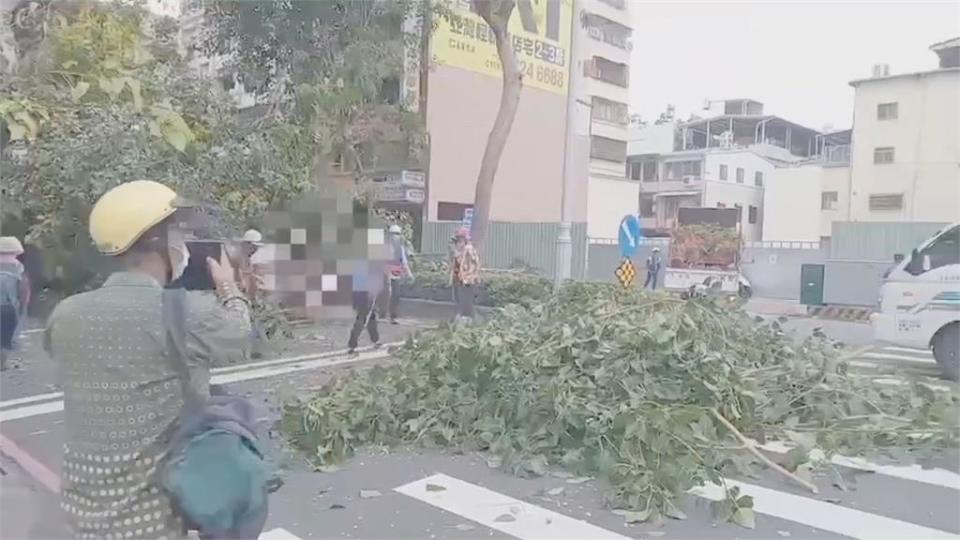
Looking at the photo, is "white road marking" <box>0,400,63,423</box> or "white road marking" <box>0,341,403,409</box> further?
"white road marking" <box>0,341,403,409</box>

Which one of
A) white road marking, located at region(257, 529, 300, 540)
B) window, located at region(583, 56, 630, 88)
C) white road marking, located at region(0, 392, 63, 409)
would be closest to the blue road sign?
white road marking, located at region(0, 392, 63, 409)

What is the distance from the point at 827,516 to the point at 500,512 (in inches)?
68.9

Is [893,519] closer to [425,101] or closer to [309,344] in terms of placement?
[309,344]

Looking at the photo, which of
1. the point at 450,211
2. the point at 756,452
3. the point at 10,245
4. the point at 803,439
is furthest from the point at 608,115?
the point at 756,452

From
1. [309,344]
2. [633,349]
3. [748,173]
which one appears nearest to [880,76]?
[748,173]

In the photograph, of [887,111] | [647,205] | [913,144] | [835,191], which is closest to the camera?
[913,144]

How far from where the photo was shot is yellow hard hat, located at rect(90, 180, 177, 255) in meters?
1.98

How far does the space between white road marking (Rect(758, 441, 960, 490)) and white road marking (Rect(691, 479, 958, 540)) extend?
55 centimetres

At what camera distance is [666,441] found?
15.2 ft

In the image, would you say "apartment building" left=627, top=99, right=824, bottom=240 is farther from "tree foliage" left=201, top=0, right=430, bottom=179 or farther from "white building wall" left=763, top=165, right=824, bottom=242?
"tree foliage" left=201, top=0, right=430, bottom=179

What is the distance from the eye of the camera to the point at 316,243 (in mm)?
4906

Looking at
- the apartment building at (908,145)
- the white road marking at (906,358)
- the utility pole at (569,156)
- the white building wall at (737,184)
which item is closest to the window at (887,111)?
the apartment building at (908,145)

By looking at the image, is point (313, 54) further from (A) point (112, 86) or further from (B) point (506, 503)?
(B) point (506, 503)

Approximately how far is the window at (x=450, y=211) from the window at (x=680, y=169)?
17.9 meters
